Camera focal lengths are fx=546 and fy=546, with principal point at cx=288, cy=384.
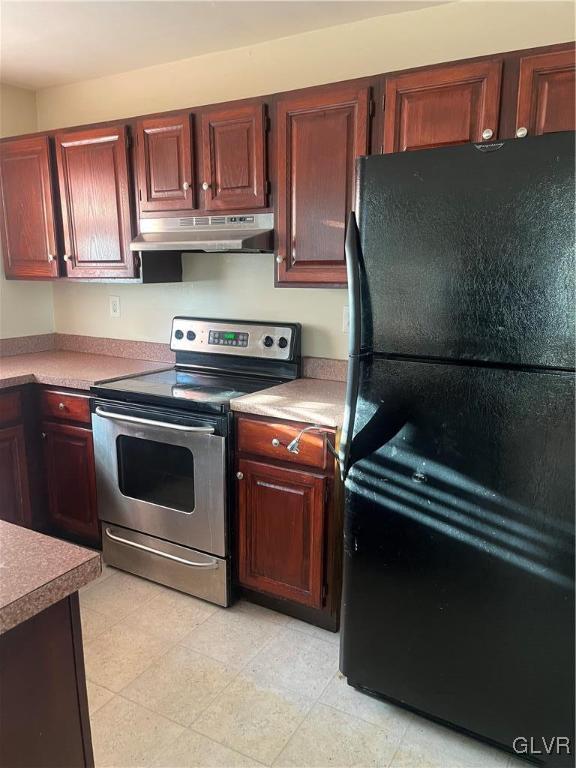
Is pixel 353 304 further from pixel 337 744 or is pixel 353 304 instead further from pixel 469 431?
pixel 337 744

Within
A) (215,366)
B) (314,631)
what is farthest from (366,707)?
(215,366)

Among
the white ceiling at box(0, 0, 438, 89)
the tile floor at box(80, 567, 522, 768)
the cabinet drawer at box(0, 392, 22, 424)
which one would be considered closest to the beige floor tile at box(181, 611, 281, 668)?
the tile floor at box(80, 567, 522, 768)

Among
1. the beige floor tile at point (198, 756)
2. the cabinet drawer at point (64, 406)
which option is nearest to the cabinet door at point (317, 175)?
the cabinet drawer at point (64, 406)

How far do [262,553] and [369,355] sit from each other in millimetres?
1043

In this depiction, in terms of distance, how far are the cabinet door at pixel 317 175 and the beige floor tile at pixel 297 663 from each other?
1412mm

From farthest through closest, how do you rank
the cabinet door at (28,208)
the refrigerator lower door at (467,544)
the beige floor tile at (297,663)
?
the cabinet door at (28,208) < the beige floor tile at (297,663) < the refrigerator lower door at (467,544)

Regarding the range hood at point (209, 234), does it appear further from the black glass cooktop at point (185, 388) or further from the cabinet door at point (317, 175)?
the black glass cooktop at point (185, 388)

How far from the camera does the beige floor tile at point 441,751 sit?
1593 mm

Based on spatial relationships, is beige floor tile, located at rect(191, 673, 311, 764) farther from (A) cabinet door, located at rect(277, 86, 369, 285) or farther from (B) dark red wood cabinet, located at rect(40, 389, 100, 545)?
(A) cabinet door, located at rect(277, 86, 369, 285)

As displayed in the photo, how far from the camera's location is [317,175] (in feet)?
6.89

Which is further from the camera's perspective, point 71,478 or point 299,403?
point 71,478

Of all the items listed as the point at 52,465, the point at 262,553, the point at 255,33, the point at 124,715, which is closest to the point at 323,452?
the point at 262,553

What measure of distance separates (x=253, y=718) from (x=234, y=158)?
6.82 feet

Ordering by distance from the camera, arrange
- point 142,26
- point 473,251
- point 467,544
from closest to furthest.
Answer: point 473,251, point 467,544, point 142,26
